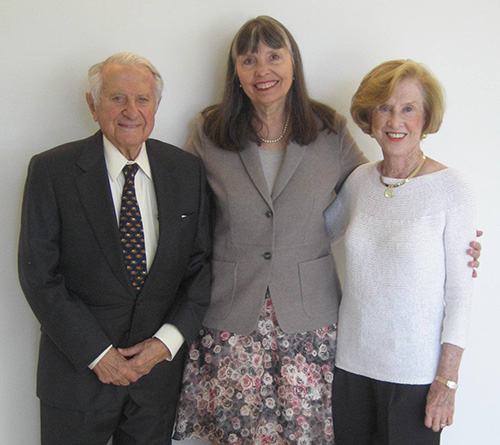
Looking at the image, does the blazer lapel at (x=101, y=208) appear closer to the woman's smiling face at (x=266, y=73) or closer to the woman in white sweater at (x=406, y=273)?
the woman's smiling face at (x=266, y=73)

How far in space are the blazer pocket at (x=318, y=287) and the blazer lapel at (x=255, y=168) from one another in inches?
11.0

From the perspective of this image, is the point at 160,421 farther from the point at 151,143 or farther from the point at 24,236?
the point at 151,143

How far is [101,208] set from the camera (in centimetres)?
176

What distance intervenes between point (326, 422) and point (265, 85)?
1.25 meters

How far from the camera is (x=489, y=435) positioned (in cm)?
251

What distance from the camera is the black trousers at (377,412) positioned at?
177cm

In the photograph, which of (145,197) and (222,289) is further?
(222,289)

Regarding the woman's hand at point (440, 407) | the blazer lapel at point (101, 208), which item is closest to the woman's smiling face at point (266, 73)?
the blazer lapel at point (101, 208)

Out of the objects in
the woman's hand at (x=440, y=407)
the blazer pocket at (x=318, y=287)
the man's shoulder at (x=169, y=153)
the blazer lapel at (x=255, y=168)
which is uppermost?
the man's shoulder at (x=169, y=153)

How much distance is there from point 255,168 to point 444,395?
3.28 ft

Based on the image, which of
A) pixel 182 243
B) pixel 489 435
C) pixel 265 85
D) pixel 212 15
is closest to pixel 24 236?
pixel 182 243

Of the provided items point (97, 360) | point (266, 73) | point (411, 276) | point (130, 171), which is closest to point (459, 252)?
point (411, 276)

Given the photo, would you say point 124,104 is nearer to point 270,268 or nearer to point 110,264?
point 110,264

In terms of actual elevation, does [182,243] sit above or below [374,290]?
above
